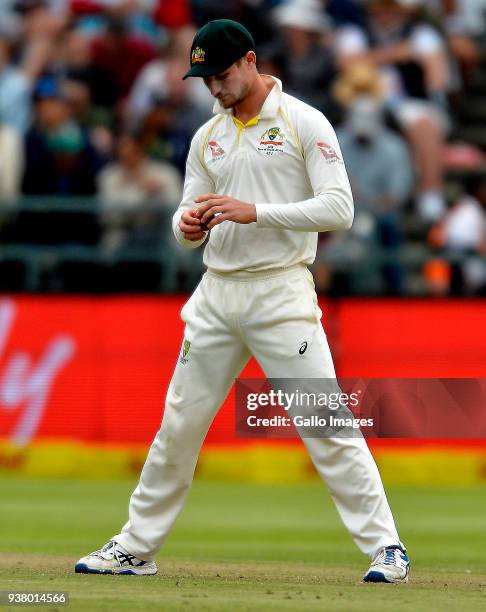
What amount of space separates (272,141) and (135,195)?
27.9 feet

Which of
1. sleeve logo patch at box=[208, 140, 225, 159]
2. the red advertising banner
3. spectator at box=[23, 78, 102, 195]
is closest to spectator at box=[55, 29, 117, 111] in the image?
spectator at box=[23, 78, 102, 195]

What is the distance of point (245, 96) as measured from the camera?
7.43m

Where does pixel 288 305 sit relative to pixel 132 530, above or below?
above

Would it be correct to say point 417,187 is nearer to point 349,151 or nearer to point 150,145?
point 349,151

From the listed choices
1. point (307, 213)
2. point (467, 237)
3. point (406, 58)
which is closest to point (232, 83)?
point (307, 213)

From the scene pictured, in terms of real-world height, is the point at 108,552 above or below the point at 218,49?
below

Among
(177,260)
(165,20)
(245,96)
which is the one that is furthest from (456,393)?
(165,20)

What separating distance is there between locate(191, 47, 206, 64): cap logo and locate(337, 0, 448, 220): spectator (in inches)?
384

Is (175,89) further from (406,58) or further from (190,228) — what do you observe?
(190,228)

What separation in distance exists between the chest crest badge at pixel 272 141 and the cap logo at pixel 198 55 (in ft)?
1.50

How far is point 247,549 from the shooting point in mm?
9555

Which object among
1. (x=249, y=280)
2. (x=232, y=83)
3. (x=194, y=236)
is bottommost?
(x=249, y=280)

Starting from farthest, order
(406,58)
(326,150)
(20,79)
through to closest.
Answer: (20,79) → (406,58) → (326,150)

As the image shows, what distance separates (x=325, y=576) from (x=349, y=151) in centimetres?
852
